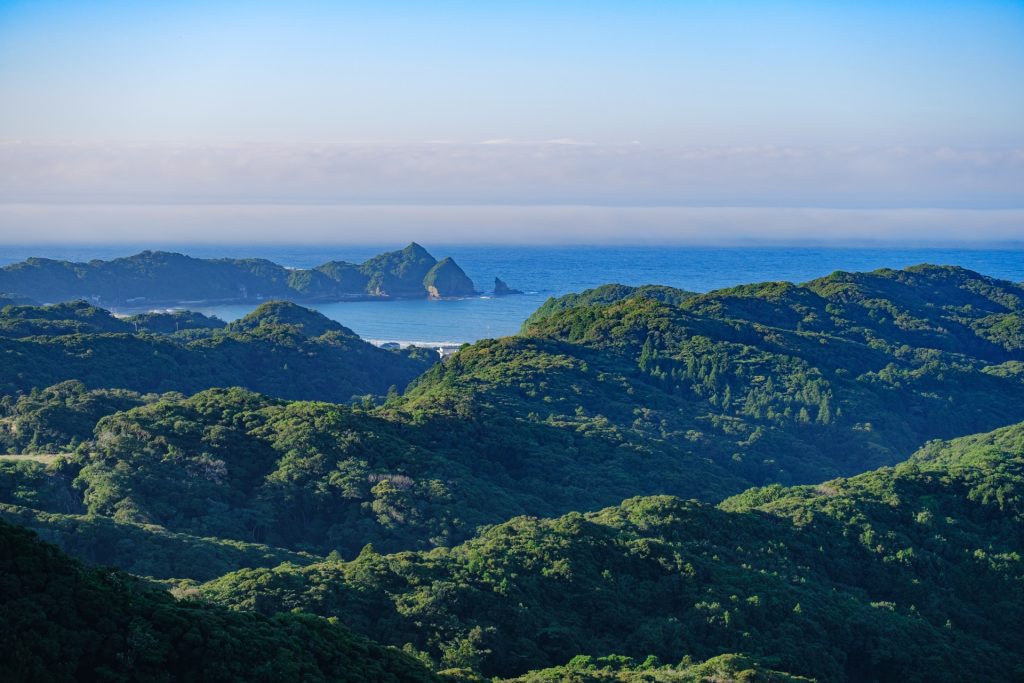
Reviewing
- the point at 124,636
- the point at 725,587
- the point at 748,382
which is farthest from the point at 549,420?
the point at 124,636

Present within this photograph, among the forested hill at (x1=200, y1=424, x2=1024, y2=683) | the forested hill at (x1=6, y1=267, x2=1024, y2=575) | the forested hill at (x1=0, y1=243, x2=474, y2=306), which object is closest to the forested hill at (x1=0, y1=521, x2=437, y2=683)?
the forested hill at (x1=200, y1=424, x2=1024, y2=683)

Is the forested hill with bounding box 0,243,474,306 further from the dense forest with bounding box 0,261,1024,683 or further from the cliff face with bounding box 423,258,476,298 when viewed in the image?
the dense forest with bounding box 0,261,1024,683

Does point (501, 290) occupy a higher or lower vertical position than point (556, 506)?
higher

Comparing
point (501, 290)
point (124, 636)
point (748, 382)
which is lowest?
point (748, 382)

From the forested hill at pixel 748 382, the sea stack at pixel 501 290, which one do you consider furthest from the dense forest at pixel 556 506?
the sea stack at pixel 501 290

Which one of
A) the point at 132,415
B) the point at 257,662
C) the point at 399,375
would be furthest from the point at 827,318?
the point at 257,662

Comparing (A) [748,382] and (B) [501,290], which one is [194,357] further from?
(B) [501,290]
